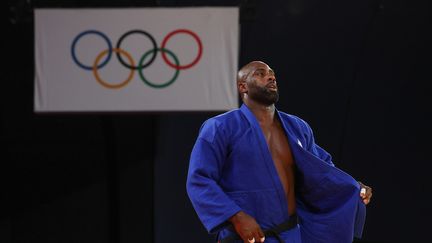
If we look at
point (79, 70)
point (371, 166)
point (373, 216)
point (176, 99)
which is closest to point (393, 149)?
point (371, 166)

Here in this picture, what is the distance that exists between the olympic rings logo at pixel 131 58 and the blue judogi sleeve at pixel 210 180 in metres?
1.74

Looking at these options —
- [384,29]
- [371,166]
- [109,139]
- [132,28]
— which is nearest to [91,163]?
[109,139]

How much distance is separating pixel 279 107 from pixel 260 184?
1.91 meters

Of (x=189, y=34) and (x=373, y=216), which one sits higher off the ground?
(x=189, y=34)

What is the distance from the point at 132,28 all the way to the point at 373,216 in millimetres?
2003

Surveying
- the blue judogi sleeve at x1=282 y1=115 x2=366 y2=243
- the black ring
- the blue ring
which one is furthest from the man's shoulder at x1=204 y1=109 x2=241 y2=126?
the blue ring

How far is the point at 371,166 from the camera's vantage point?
3879 mm

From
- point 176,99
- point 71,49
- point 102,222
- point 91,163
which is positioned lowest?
point 102,222

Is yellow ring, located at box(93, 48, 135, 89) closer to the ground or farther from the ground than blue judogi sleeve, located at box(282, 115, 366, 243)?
farther from the ground

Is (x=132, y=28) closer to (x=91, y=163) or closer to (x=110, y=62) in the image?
(x=110, y=62)

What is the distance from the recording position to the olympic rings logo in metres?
3.83

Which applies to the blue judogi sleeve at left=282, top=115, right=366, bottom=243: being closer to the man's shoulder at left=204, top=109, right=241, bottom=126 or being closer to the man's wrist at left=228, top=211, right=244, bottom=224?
the man's shoulder at left=204, top=109, right=241, bottom=126

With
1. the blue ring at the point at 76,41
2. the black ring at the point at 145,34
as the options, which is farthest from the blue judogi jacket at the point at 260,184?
the blue ring at the point at 76,41

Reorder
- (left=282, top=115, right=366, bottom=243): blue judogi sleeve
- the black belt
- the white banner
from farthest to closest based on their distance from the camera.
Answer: the white banner
(left=282, top=115, right=366, bottom=243): blue judogi sleeve
the black belt
